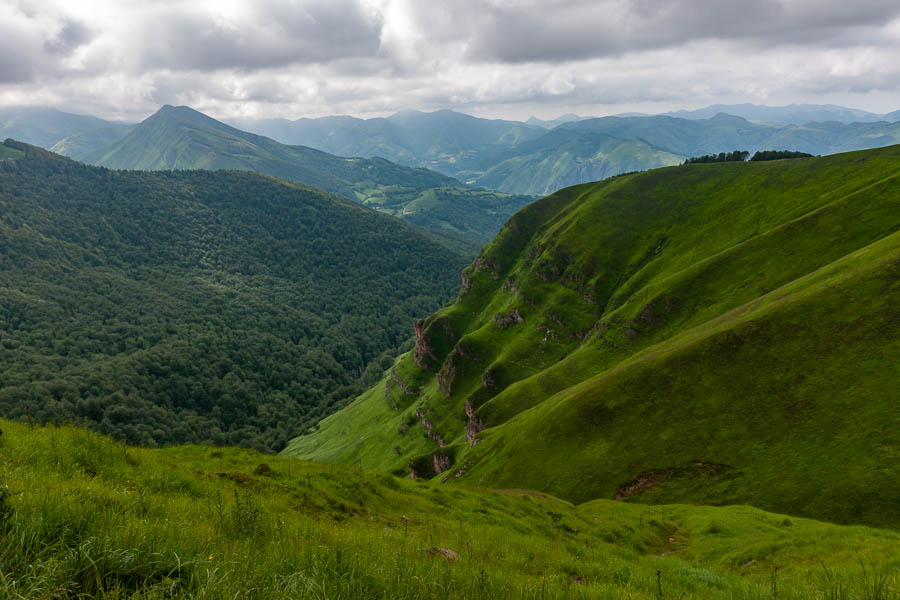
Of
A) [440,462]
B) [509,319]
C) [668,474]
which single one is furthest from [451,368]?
[668,474]

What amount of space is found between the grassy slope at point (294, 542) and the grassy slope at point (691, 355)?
24.9 meters

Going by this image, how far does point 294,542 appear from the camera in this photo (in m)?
7.14

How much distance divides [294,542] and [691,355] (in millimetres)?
70066

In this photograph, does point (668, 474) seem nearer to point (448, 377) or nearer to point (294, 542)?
point (294, 542)

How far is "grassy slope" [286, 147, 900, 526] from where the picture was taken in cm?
4741

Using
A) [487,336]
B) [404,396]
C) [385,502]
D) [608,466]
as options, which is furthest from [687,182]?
[385,502]

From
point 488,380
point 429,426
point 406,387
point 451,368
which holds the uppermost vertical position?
point 488,380

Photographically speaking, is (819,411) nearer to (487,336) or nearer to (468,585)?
(468,585)

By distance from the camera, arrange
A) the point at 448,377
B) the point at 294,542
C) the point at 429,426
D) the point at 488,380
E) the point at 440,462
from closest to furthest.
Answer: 1. the point at 294,542
2. the point at 440,462
3. the point at 488,380
4. the point at 429,426
5. the point at 448,377

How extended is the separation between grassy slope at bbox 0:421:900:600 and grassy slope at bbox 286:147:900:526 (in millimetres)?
24949

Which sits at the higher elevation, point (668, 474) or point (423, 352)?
point (668, 474)

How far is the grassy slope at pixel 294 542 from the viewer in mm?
4840

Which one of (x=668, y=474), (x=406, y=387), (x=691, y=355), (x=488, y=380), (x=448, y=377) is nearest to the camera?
(x=668, y=474)

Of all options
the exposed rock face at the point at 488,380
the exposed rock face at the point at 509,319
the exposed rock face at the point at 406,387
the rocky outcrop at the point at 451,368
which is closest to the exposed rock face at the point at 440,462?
the exposed rock face at the point at 488,380
